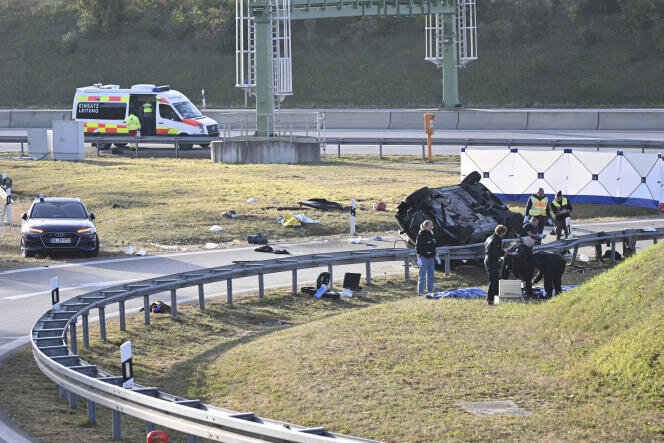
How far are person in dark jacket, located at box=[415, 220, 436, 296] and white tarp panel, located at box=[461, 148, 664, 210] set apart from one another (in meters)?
11.5

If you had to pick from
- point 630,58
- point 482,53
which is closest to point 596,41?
point 630,58

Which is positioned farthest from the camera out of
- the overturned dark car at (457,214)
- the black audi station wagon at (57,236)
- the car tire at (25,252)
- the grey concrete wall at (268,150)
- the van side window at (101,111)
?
the van side window at (101,111)

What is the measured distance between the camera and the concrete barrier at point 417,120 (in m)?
49.2

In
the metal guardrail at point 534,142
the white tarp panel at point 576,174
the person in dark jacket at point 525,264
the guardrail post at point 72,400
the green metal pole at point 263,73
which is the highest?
the green metal pole at point 263,73

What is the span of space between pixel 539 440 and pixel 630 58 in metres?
54.8

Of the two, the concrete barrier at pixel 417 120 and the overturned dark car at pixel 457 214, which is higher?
the concrete barrier at pixel 417 120

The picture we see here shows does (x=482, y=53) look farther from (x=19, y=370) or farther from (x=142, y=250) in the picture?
(x=19, y=370)

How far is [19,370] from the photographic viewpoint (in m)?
12.6

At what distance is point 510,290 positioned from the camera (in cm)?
1566

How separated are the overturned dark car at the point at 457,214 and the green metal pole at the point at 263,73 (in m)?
19.0

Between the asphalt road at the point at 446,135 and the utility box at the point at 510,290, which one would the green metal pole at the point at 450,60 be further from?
the utility box at the point at 510,290

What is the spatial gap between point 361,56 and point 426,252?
50.2 meters

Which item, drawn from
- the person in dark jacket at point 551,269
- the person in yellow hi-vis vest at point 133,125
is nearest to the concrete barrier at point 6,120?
the person in yellow hi-vis vest at point 133,125

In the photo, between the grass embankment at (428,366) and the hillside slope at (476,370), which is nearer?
the hillside slope at (476,370)
